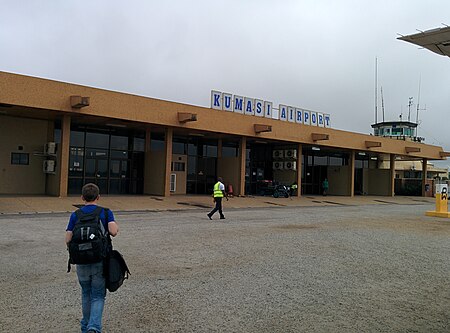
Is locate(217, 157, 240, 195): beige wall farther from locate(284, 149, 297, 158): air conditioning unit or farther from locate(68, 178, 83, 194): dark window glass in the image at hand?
locate(68, 178, 83, 194): dark window glass

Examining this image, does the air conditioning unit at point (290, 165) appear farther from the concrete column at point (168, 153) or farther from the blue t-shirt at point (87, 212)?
the blue t-shirt at point (87, 212)

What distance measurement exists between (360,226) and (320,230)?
7.64 ft

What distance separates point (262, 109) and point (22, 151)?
587 inches

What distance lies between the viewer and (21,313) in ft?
17.0

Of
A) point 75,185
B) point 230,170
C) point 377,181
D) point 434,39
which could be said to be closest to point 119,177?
point 75,185

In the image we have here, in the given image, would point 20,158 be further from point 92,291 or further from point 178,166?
point 92,291

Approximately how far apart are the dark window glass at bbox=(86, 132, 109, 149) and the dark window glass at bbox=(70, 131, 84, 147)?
14.1 inches

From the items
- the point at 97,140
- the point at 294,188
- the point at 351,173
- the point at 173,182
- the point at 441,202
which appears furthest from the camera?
the point at 351,173

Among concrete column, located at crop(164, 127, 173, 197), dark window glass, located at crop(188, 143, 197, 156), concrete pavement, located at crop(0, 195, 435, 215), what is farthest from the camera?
dark window glass, located at crop(188, 143, 197, 156)

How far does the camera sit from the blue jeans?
170 inches

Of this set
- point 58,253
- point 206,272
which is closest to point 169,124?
point 58,253

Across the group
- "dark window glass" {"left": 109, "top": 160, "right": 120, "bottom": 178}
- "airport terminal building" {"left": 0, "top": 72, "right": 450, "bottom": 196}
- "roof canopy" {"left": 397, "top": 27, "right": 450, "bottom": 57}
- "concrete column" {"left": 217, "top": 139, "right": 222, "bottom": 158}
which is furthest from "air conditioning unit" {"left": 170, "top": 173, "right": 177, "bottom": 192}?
"roof canopy" {"left": 397, "top": 27, "right": 450, "bottom": 57}

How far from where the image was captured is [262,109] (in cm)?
2922

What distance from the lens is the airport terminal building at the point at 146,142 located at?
68.6 ft
